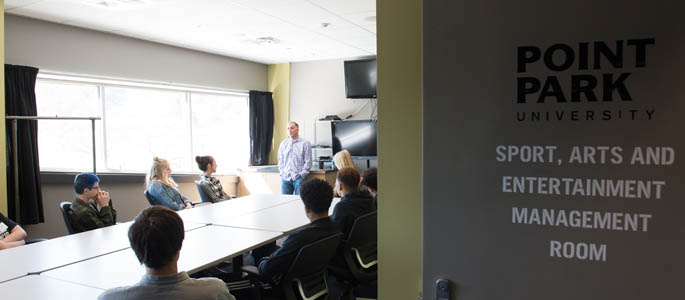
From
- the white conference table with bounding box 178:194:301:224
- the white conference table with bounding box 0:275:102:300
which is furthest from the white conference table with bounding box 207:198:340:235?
the white conference table with bounding box 0:275:102:300

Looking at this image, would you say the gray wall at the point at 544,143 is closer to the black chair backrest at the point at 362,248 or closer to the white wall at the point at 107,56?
the black chair backrest at the point at 362,248

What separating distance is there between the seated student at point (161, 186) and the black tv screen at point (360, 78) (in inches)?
136

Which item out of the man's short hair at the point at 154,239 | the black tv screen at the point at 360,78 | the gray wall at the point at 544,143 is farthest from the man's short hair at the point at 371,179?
the black tv screen at the point at 360,78

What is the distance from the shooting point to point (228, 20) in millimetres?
4586

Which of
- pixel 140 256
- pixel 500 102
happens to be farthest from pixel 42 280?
pixel 500 102

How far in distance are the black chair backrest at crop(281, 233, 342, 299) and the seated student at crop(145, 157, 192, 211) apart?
2.17m

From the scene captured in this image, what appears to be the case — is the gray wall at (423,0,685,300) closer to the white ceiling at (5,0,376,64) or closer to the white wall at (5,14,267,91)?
the white ceiling at (5,0,376,64)

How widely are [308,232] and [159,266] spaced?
105cm

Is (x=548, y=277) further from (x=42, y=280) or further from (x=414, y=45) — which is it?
(x=42, y=280)

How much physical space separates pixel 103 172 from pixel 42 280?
3640 millimetres

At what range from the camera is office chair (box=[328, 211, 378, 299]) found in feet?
9.55

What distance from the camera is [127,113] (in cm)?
585

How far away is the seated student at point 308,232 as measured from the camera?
2412 mm

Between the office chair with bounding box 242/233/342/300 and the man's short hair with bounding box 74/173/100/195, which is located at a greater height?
the man's short hair with bounding box 74/173/100/195
